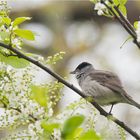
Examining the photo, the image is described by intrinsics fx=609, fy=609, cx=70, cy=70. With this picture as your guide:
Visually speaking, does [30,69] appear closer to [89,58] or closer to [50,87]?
[50,87]

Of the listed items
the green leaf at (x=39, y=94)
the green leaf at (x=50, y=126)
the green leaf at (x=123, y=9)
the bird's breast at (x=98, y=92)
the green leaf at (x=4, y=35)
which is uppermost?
the green leaf at (x=123, y=9)

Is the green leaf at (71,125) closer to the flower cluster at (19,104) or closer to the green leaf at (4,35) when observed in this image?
the flower cluster at (19,104)

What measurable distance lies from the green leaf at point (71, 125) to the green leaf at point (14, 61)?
2.58ft

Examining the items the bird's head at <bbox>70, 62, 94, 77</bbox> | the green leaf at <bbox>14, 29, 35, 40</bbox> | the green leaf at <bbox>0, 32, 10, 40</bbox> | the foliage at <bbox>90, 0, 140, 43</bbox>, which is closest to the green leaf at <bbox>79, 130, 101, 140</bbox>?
the foliage at <bbox>90, 0, 140, 43</bbox>

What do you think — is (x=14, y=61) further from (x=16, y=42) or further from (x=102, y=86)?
(x=102, y=86)

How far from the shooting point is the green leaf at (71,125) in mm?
1647

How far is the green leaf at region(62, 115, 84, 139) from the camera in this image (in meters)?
1.65

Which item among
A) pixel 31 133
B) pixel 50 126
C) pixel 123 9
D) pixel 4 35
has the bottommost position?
pixel 31 133

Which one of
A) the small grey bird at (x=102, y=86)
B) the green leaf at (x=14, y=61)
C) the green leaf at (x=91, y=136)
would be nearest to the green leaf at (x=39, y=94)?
the green leaf at (x=91, y=136)

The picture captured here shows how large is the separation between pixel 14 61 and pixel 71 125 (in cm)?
85

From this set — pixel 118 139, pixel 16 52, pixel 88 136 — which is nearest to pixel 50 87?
pixel 16 52

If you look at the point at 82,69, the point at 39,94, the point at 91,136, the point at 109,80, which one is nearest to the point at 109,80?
the point at 109,80

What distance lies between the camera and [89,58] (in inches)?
397

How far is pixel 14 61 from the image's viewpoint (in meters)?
2.46
